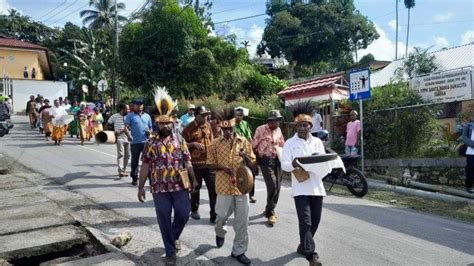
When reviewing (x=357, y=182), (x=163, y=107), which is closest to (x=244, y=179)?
(x=163, y=107)

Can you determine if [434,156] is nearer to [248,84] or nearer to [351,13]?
[248,84]

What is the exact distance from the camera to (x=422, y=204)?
32.1ft

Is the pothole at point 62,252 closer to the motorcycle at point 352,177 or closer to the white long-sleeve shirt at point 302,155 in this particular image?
the white long-sleeve shirt at point 302,155

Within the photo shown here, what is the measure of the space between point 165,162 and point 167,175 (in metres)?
0.16

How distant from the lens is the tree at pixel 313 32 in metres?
50.2

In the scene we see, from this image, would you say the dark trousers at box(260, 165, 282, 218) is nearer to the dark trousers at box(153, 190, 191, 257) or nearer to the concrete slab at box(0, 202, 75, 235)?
the dark trousers at box(153, 190, 191, 257)

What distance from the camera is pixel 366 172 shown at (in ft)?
42.2

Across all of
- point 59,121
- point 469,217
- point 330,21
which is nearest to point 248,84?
point 59,121

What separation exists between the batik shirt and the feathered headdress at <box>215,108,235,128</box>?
0.69m

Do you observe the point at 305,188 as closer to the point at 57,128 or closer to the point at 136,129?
the point at 136,129

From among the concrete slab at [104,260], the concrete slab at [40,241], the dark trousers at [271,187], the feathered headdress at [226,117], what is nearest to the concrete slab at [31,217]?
the concrete slab at [40,241]

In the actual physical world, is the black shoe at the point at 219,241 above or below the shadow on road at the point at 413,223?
above

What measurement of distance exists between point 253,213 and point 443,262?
3220 millimetres

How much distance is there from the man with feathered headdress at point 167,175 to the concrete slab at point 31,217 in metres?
2.26
